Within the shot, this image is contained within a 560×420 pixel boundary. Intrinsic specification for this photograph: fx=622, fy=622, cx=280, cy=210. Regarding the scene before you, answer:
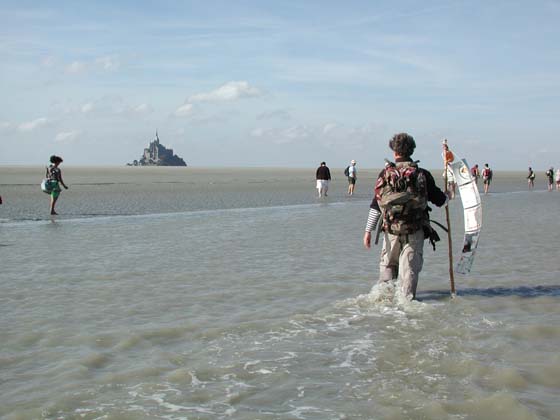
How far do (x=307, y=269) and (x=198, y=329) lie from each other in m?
3.96

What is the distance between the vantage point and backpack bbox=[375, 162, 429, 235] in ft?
23.5

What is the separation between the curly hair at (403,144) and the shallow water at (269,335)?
5.87 ft

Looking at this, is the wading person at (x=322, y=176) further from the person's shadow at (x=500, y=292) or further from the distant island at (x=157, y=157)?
the distant island at (x=157, y=157)

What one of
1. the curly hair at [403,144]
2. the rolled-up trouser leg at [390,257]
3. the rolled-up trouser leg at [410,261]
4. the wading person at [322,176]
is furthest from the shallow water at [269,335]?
the wading person at [322,176]

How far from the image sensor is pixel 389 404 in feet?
14.6

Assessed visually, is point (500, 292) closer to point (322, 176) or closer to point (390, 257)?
point (390, 257)

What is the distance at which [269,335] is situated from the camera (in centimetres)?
631

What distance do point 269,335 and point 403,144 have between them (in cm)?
272

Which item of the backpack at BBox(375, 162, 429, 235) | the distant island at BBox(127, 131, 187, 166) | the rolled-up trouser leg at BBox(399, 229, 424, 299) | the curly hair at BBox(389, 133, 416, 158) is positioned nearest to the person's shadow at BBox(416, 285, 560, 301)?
the rolled-up trouser leg at BBox(399, 229, 424, 299)

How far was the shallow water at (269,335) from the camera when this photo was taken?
4.55 m

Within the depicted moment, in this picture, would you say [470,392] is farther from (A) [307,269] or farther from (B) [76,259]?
(B) [76,259]

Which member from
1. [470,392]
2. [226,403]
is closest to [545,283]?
[470,392]

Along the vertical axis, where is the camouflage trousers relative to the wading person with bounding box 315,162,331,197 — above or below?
below

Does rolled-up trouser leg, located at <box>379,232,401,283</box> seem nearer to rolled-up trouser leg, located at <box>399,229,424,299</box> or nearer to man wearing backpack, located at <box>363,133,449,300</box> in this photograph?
man wearing backpack, located at <box>363,133,449,300</box>
